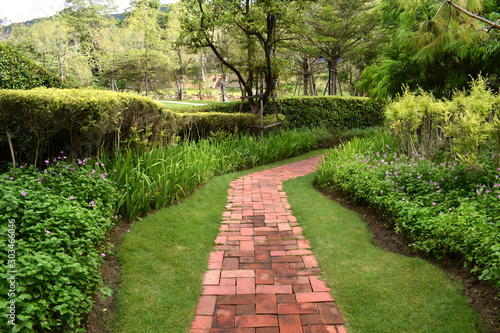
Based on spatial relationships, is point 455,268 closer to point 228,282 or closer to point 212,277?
point 228,282

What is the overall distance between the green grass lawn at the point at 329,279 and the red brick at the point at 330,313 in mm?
58

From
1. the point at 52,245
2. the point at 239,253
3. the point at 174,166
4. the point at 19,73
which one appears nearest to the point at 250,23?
the point at 174,166

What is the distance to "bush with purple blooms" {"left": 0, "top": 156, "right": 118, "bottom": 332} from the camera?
1.91m

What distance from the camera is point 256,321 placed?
239 cm

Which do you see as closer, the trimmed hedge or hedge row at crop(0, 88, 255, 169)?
hedge row at crop(0, 88, 255, 169)

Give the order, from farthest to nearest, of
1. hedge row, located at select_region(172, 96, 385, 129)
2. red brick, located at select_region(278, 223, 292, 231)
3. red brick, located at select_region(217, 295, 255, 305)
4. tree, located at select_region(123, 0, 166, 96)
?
1. tree, located at select_region(123, 0, 166, 96)
2. hedge row, located at select_region(172, 96, 385, 129)
3. red brick, located at select_region(278, 223, 292, 231)
4. red brick, located at select_region(217, 295, 255, 305)

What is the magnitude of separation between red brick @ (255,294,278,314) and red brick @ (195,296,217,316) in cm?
35

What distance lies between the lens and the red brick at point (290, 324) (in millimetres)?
2303

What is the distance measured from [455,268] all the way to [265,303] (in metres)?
1.74

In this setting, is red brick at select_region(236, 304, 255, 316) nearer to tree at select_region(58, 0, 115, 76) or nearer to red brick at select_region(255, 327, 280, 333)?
red brick at select_region(255, 327, 280, 333)

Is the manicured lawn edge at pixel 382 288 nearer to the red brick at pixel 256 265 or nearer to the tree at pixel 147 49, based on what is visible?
the red brick at pixel 256 265

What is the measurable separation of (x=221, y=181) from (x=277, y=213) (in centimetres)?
175

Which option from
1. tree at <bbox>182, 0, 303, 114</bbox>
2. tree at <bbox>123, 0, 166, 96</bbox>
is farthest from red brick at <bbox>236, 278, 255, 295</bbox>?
tree at <bbox>123, 0, 166, 96</bbox>

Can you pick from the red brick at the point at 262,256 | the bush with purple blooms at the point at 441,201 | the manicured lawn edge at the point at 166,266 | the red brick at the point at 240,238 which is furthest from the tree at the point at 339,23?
Result: the red brick at the point at 262,256
